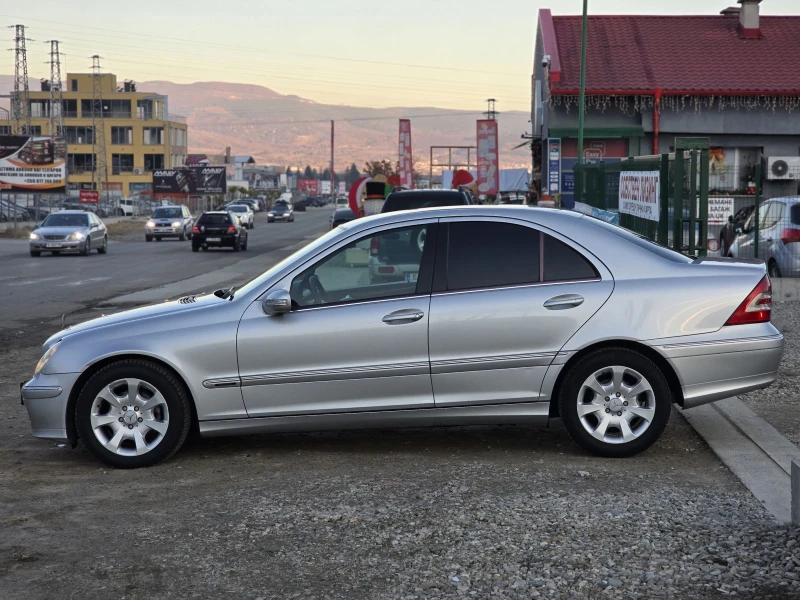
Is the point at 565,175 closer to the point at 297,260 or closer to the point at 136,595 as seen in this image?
the point at 297,260

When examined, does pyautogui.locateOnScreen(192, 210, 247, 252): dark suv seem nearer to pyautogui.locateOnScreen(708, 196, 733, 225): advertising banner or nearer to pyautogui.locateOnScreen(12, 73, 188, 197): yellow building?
pyautogui.locateOnScreen(708, 196, 733, 225): advertising banner

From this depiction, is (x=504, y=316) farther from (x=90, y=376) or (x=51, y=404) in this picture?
(x=51, y=404)

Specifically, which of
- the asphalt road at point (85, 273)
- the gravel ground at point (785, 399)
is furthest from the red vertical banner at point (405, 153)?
the gravel ground at point (785, 399)

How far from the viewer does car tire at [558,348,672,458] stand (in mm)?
6766

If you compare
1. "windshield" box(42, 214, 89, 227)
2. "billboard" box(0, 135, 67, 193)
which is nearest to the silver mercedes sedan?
"windshield" box(42, 214, 89, 227)

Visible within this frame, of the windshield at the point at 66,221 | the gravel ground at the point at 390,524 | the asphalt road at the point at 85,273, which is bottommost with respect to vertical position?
the gravel ground at the point at 390,524

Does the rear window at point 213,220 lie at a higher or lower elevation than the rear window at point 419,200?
lower

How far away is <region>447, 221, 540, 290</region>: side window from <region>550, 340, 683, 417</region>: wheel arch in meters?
0.54

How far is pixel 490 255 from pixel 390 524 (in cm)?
214

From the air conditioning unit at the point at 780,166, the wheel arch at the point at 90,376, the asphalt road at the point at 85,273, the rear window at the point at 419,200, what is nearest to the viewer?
the wheel arch at the point at 90,376

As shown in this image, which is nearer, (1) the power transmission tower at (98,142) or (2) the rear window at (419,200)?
(2) the rear window at (419,200)

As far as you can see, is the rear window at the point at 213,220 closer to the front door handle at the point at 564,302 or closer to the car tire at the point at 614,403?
the front door handle at the point at 564,302

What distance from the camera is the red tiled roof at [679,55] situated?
113ft

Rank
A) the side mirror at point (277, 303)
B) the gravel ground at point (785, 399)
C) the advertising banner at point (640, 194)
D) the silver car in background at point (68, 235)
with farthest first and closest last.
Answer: the silver car in background at point (68, 235) < the advertising banner at point (640, 194) < the gravel ground at point (785, 399) < the side mirror at point (277, 303)
